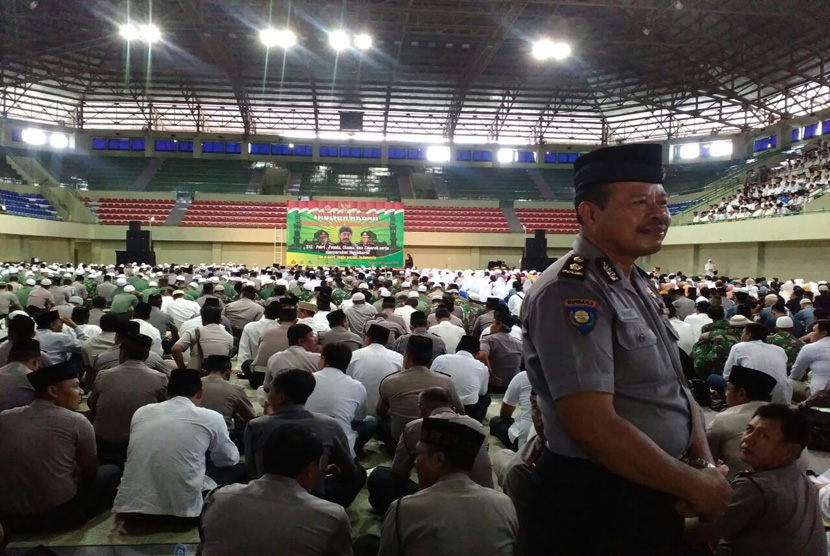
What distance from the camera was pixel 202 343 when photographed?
6.14 meters

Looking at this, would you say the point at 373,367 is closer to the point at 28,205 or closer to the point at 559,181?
the point at 28,205

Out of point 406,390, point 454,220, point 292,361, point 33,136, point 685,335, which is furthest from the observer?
point 33,136

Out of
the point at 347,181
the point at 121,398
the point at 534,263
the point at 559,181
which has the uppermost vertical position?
the point at 559,181

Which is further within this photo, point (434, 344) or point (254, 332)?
point (254, 332)

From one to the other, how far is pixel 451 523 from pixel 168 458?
6.58 feet

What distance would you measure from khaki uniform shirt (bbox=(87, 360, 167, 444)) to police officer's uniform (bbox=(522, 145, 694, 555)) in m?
3.48

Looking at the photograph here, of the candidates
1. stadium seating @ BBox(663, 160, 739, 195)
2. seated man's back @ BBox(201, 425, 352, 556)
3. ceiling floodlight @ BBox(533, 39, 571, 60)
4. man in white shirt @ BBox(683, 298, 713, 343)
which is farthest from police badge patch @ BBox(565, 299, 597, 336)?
stadium seating @ BBox(663, 160, 739, 195)

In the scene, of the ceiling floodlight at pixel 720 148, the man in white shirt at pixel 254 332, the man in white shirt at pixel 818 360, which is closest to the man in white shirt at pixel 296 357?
the man in white shirt at pixel 254 332

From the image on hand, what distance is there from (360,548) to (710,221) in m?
25.0

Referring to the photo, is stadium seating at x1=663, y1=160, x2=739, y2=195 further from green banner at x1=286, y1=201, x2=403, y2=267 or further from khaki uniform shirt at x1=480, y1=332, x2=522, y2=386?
khaki uniform shirt at x1=480, y1=332, x2=522, y2=386

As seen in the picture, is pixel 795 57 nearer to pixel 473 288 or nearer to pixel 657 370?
pixel 473 288

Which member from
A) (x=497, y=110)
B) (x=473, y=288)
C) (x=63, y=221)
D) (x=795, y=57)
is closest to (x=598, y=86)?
(x=497, y=110)

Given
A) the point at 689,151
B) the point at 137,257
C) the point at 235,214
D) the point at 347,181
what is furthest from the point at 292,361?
the point at 689,151

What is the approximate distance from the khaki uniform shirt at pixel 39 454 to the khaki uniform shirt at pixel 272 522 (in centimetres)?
157
